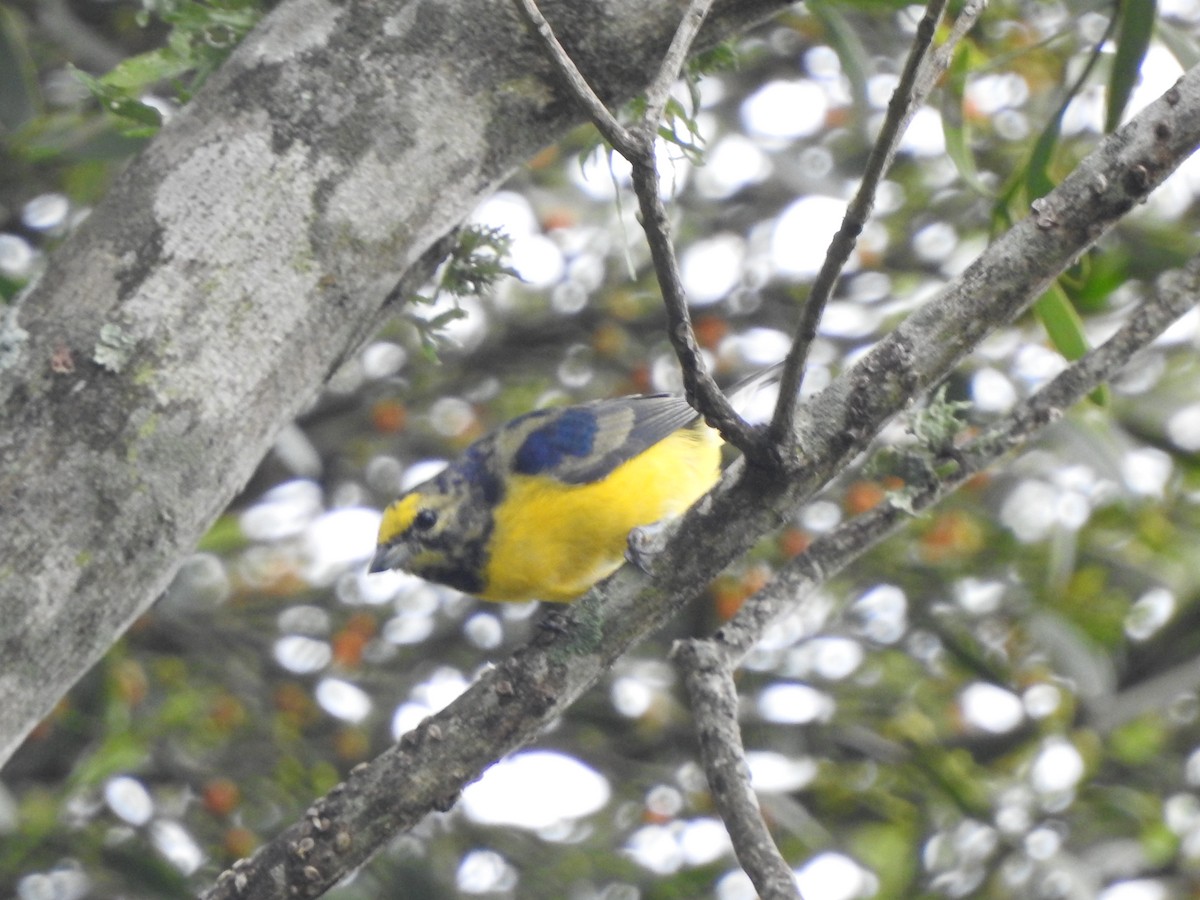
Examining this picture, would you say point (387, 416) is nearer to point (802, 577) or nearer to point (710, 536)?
point (802, 577)

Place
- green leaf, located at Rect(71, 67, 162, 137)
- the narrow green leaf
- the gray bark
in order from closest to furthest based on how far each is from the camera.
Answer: the gray bark, green leaf, located at Rect(71, 67, 162, 137), the narrow green leaf

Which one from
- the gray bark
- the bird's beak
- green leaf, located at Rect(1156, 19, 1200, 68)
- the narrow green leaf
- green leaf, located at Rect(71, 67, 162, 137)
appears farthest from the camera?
the bird's beak

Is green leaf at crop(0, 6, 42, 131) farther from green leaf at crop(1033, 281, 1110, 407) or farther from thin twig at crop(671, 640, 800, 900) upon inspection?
green leaf at crop(1033, 281, 1110, 407)

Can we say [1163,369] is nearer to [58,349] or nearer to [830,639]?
[830,639]

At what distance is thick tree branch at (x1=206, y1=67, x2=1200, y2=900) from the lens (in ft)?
6.81

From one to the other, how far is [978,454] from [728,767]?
768 mm

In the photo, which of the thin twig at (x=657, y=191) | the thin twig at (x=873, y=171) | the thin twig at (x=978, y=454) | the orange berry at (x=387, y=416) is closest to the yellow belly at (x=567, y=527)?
the orange berry at (x=387, y=416)

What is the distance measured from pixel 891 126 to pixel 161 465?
1232 millimetres

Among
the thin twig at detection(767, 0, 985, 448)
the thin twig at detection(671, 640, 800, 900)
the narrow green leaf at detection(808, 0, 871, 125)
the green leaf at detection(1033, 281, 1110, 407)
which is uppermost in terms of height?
the narrow green leaf at detection(808, 0, 871, 125)

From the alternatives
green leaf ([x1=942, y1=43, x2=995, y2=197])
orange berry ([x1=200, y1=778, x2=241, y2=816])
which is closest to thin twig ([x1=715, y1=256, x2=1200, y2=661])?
green leaf ([x1=942, y1=43, x2=995, y2=197])

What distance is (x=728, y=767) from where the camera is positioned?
2330 millimetres

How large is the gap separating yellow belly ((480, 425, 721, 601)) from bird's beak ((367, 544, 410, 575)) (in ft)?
0.97

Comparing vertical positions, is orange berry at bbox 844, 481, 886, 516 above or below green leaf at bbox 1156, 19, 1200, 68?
above

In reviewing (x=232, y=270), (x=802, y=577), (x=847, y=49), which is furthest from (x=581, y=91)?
(x=847, y=49)
